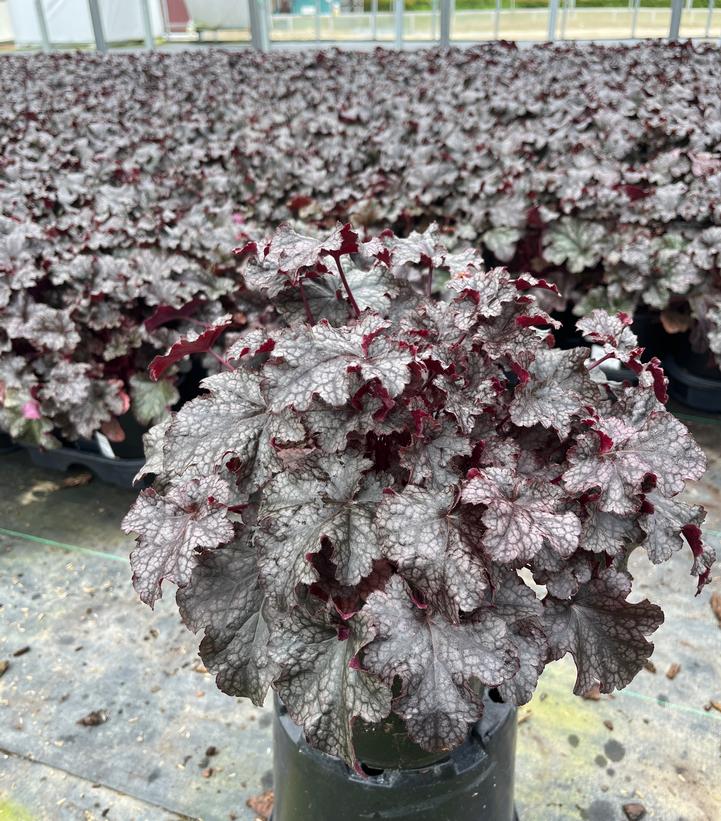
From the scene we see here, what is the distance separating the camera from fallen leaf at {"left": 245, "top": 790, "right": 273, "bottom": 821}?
1.96 metres

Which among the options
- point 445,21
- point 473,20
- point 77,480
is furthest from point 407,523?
point 473,20

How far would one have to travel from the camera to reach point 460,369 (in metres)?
1.39

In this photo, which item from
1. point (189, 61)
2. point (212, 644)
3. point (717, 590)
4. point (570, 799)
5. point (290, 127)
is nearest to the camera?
point (212, 644)

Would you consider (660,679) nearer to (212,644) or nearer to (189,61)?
(212,644)

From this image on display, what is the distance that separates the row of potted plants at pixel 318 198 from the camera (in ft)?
9.63

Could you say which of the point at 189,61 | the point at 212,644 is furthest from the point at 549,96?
the point at 189,61

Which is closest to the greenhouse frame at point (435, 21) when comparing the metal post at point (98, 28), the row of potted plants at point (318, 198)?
the metal post at point (98, 28)

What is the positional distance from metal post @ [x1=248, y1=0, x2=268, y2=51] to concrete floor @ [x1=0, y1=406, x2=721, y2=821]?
53.1 ft

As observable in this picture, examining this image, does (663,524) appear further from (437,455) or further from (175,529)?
(175,529)

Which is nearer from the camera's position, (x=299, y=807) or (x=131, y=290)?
(x=299, y=807)

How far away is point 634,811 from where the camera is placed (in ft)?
6.31

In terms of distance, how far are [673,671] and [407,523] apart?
1.60 metres

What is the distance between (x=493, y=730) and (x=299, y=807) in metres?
0.45

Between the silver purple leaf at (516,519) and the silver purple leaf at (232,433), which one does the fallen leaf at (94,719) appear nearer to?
the silver purple leaf at (232,433)
